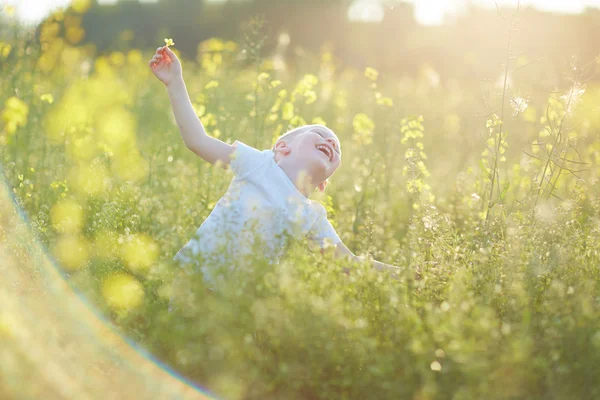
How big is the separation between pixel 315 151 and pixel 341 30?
1512 cm

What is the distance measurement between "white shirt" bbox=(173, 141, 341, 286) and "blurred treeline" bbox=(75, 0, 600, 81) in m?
11.1

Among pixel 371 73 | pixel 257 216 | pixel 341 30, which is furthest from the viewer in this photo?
pixel 341 30

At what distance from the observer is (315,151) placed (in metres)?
3.12

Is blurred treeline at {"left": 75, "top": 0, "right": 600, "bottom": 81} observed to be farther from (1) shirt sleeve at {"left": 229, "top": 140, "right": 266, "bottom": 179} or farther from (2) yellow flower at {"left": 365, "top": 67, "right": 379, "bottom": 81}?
(1) shirt sleeve at {"left": 229, "top": 140, "right": 266, "bottom": 179}

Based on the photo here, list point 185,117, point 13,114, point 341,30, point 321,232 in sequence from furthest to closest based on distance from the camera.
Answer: point 341,30
point 13,114
point 185,117
point 321,232

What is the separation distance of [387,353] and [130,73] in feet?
24.9

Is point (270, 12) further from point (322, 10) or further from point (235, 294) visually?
point (235, 294)

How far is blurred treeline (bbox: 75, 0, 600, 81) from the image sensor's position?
15.0 metres

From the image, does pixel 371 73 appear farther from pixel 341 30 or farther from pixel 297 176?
pixel 341 30

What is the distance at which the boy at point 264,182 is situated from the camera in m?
2.79

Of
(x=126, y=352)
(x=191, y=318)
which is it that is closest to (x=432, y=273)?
(x=191, y=318)

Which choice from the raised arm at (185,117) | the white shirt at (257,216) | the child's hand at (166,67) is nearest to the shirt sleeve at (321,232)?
the white shirt at (257,216)

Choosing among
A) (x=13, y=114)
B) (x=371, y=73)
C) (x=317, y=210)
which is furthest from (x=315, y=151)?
(x=13, y=114)

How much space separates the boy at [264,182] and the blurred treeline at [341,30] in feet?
35.7
